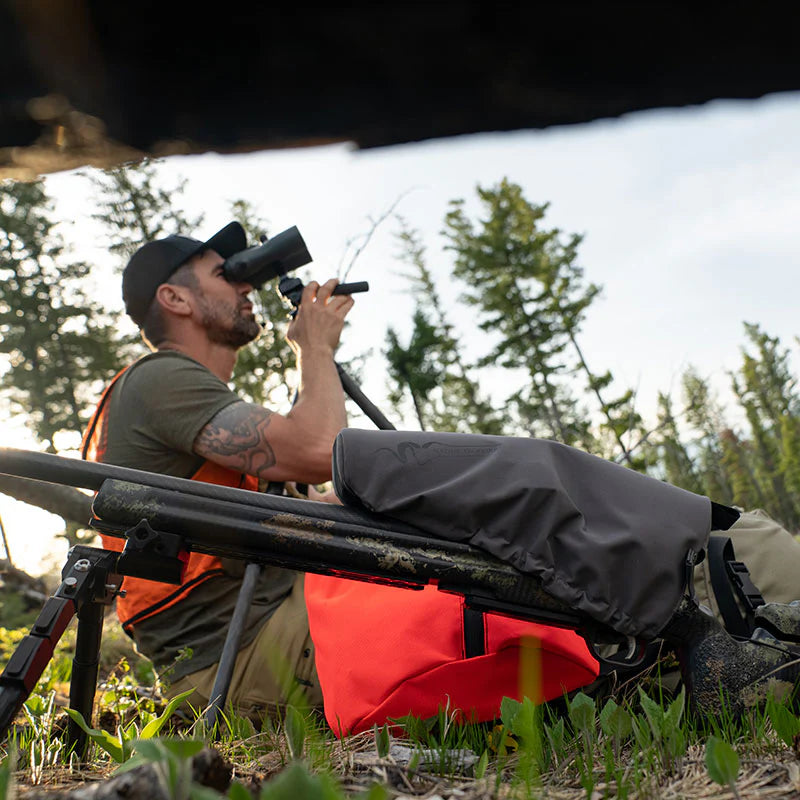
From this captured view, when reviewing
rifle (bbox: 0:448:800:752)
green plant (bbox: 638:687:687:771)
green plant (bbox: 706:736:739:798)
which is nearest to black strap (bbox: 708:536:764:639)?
rifle (bbox: 0:448:800:752)

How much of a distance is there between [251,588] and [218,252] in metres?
2.31

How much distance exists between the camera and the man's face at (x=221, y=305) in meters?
3.92

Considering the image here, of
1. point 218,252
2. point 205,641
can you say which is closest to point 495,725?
point 205,641

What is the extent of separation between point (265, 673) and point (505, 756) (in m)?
1.44

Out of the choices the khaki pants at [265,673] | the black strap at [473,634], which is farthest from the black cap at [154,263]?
the black strap at [473,634]

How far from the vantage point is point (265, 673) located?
2848 millimetres

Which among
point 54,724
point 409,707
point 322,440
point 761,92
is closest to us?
point 761,92

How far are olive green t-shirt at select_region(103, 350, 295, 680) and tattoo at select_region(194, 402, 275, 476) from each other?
1.7 inches

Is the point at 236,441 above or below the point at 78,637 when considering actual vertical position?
above

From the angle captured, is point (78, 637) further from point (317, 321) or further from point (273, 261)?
point (273, 261)

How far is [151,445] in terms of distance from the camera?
3.13m

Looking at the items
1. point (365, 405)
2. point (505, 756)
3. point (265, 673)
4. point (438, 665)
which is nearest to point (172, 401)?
point (365, 405)

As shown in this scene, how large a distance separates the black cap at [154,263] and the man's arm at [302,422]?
0.78 meters

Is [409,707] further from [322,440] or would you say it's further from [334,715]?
[322,440]
